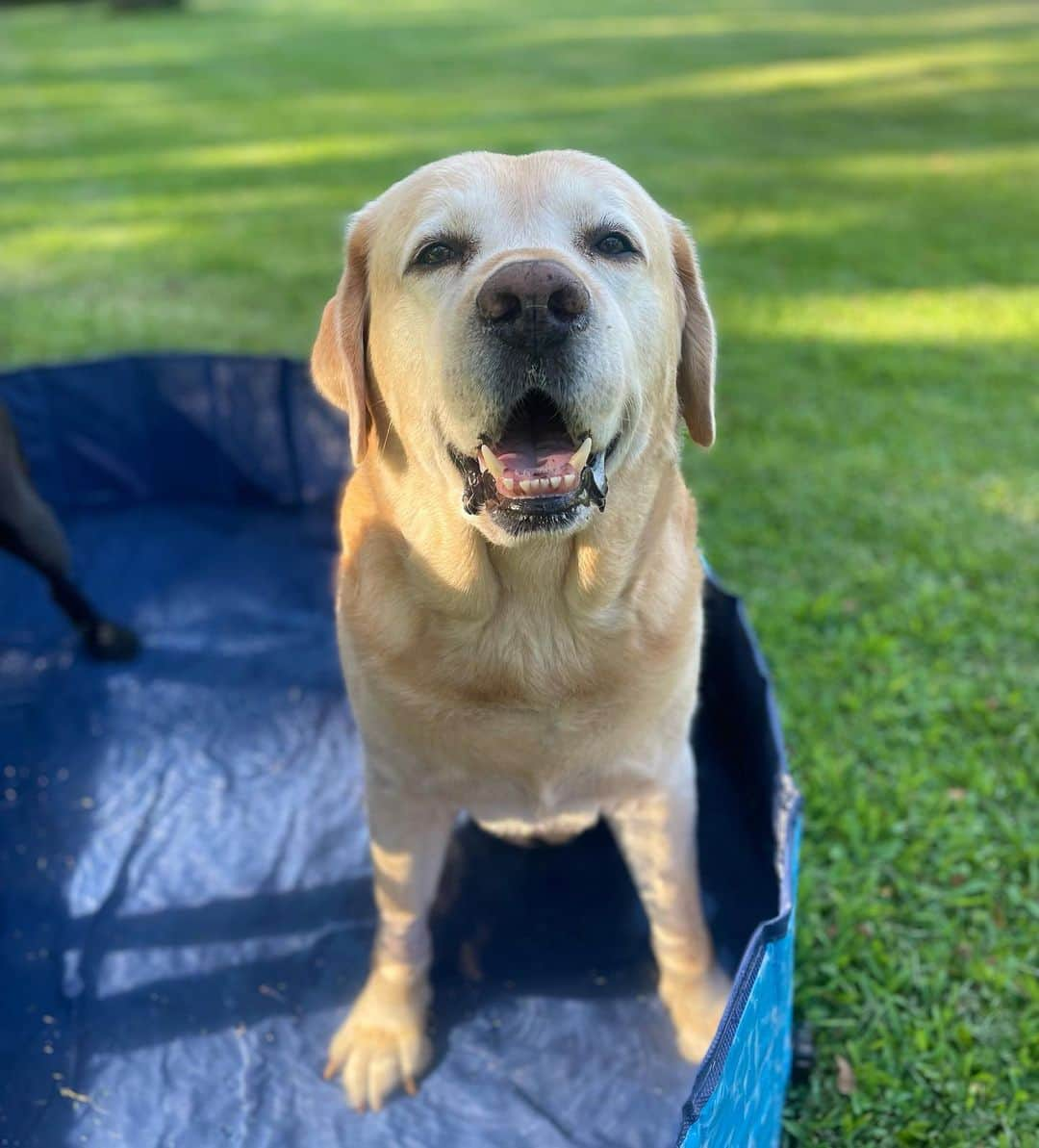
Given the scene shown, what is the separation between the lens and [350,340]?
6.86ft

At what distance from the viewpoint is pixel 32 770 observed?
3.14 m

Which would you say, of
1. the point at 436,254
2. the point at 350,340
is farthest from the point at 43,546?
the point at 436,254

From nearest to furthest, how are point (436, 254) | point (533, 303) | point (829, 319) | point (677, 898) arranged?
point (533, 303), point (436, 254), point (677, 898), point (829, 319)

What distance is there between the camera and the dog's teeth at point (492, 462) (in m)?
1.76

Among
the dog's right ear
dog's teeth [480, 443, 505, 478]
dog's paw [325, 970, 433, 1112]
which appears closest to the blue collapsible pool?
dog's paw [325, 970, 433, 1112]

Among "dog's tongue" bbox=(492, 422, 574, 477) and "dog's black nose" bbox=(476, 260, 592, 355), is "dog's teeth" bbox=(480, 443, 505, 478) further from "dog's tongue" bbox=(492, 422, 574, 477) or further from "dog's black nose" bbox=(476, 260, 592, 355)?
"dog's black nose" bbox=(476, 260, 592, 355)

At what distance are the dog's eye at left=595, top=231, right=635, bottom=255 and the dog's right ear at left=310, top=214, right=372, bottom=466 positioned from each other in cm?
49

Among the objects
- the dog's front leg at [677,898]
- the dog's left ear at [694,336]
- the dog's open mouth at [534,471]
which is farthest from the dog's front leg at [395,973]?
the dog's left ear at [694,336]

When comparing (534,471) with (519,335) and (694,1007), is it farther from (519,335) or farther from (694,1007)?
(694,1007)

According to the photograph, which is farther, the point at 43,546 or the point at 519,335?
the point at 43,546

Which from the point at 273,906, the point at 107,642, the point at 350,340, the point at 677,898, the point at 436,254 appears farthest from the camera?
the point at 107,642

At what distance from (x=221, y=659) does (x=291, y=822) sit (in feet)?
2.70

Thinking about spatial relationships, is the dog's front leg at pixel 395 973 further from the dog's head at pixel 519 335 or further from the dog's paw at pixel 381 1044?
the dog's head at pixel 519 335

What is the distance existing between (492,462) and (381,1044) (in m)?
1.45
